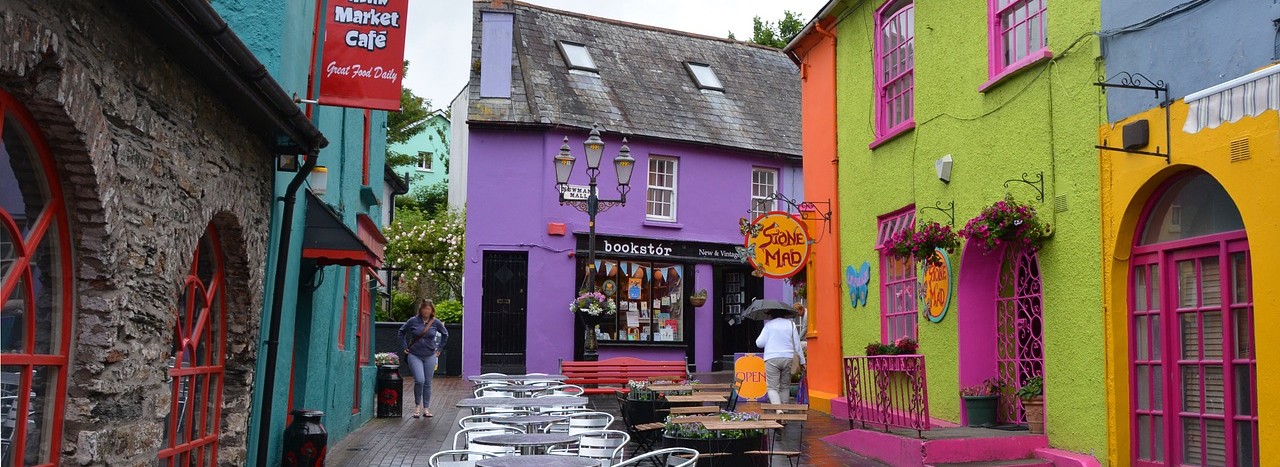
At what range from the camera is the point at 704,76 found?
27688 mm

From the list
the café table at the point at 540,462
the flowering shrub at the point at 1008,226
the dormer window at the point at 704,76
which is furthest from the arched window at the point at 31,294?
the dormer window at the point at 704,76

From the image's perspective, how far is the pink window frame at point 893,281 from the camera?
13.3m

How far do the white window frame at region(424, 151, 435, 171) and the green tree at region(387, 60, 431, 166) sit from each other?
2564mm

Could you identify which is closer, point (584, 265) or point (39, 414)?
point (39, 414)

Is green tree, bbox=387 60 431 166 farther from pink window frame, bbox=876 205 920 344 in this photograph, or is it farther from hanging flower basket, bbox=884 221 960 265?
hanging flower basket, bbox=884 221 960 265

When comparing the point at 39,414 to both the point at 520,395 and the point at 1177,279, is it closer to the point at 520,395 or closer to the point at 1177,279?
the point at 1177,279

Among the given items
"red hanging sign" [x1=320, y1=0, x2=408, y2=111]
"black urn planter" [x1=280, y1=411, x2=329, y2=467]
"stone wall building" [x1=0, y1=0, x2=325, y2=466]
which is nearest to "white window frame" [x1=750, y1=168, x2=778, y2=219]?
"black urn planter" [x1=280, y1=411, x2=329, y2=467]

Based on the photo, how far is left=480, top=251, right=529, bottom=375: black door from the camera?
904 inches

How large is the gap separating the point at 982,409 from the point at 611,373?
31.3 ft

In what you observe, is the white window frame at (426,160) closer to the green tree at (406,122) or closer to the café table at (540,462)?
the green tree at (406,122)

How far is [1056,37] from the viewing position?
9.89 metres

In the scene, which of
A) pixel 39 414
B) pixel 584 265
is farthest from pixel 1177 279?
pixel 584 265

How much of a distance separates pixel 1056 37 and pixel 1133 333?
2701 mm

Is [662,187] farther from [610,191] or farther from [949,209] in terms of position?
[949,209]
